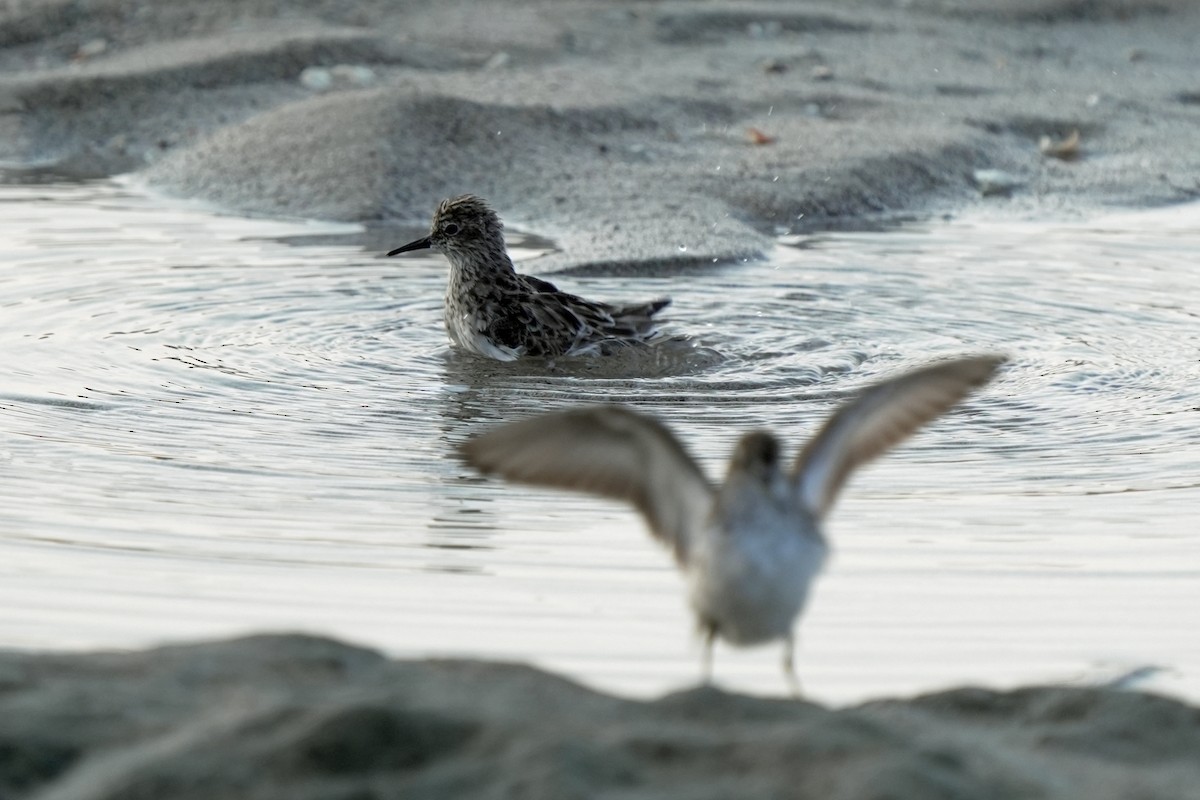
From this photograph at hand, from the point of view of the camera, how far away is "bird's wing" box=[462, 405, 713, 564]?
395 centimetres

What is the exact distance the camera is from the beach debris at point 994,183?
12.8 meters

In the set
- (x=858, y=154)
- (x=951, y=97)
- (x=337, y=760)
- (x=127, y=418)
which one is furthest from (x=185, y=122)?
(x=337, y=760)

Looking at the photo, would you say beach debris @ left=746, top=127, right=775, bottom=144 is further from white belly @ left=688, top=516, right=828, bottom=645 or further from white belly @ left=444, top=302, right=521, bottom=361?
white belly @ left=688, top=516, right=828, bottom=645

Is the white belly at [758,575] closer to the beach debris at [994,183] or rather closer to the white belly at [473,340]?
the white belly at [473,340]

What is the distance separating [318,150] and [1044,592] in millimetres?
8235

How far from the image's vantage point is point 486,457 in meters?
4.02

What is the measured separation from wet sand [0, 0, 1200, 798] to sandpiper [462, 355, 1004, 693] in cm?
32

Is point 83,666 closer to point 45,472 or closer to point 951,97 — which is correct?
point 45,472

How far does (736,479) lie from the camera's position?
3.89 meters

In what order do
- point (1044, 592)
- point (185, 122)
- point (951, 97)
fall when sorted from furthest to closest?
point (951, 97) → point (185, 122) → point (1044, 592)

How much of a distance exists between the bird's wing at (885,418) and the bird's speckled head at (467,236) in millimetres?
5126

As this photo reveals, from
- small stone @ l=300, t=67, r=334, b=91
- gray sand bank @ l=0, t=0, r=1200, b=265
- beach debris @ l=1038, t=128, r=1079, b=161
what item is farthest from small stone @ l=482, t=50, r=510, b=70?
beach debris @ l=1038, t=128, r=1079, b=161

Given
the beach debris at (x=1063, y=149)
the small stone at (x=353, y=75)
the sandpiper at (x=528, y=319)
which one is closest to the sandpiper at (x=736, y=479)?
the sandpiper at (x=528, y=319)

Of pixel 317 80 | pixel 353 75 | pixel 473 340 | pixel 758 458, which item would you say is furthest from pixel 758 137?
pixel 758 458
